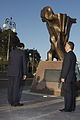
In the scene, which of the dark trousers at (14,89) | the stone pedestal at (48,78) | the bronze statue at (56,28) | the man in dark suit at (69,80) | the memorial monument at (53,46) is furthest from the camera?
the bronze statue at (56,28)

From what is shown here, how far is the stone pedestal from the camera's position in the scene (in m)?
11.0

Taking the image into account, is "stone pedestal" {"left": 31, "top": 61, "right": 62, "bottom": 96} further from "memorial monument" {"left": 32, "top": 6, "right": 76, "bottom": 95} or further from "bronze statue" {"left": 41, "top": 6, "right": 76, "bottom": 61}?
"bronze statue" {"left": 41, "top": 6, "right": 76, "bottom": 61}

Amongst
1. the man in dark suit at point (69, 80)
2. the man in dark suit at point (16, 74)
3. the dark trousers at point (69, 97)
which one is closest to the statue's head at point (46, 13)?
the man in dark suit at point (16, 74)

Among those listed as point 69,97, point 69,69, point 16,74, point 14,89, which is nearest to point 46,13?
point 16,74

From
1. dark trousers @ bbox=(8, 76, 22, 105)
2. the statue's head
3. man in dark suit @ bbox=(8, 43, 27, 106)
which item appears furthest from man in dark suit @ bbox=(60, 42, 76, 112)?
the statue's head

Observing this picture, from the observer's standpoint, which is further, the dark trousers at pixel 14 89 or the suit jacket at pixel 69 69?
the dark trousers at pixel 14 89

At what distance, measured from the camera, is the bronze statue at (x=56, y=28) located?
1211cm

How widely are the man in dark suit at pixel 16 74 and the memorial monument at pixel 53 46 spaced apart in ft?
12.6

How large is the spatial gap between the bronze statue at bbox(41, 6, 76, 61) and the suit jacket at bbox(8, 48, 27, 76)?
4.81 meters

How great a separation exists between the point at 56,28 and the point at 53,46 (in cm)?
78

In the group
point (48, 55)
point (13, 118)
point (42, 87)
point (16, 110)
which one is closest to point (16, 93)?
point (16, 110)

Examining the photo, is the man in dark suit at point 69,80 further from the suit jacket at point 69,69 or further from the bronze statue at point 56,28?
the bronze statue at point 56,28

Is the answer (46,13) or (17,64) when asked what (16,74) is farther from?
(46,13)

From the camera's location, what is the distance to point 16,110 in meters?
6.54
